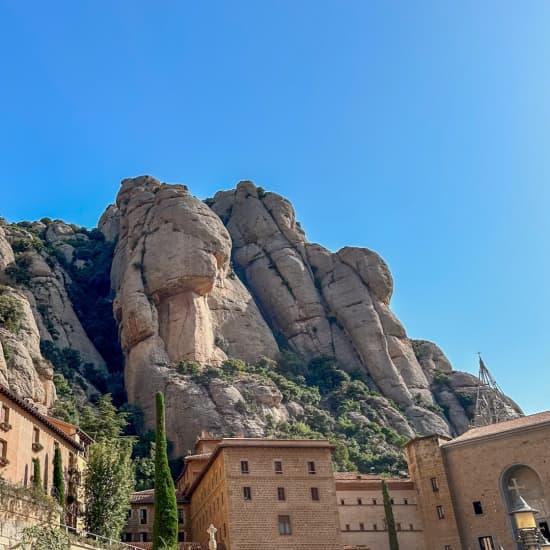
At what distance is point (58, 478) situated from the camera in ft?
149

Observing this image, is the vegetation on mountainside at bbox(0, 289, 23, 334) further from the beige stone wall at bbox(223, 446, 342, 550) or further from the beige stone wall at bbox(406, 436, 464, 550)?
the beige stone wall at bbox(406, 436, 464, 550)

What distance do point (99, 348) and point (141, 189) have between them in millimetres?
23819

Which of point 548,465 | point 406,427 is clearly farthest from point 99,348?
point 548,465

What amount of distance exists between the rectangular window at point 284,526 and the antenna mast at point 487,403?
40214 millimetres

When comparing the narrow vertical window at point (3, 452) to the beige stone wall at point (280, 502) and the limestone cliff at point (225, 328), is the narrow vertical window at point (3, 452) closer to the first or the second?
the beige stone wall at point (280, 502)

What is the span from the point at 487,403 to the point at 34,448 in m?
57.5

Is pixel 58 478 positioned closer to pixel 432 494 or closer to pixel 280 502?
pixel 280 502

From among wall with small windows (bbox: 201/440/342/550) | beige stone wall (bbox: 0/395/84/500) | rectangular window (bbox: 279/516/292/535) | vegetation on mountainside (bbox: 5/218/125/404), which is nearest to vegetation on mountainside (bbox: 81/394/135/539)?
beige stone wall (bbox: 0/395/84/500)

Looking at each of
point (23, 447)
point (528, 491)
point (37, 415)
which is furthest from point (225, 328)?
point (23, 447)

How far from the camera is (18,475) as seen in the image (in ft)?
135

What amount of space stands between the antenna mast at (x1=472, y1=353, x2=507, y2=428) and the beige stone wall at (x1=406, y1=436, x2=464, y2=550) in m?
23.5

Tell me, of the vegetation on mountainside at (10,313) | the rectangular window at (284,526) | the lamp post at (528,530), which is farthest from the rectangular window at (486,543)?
the vegetation on mountainside at (10,313)

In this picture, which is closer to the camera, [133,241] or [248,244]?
[133,241]

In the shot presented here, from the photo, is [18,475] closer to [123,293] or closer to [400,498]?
[400,498]
